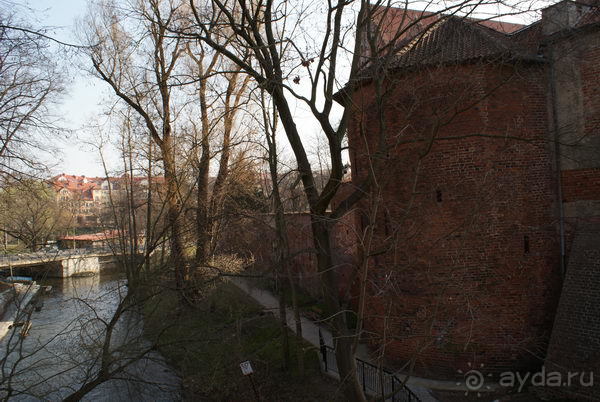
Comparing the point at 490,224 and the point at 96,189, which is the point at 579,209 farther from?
the point at 96,189

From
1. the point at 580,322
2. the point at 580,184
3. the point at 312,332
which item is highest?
the point at 580,184

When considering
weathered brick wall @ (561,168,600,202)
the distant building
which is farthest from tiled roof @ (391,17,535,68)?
the distant building

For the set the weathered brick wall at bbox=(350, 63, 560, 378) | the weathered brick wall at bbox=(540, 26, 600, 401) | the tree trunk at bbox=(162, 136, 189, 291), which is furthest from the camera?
the weathered brick wall at bbox=(350, 63, 560, 378)

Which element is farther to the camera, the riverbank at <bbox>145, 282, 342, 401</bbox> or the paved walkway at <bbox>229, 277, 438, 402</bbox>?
the riverbank at <bbox>145, 282, 342, 401</bbox>

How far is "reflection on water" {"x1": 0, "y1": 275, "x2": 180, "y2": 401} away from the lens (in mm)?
7418

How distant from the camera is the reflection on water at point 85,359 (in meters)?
7.42

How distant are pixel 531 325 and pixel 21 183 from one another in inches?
419

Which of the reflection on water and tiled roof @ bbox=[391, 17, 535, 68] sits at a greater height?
tiled roof @ bbox=[391, 17, 535, 68]

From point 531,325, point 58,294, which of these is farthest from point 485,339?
point 58,294

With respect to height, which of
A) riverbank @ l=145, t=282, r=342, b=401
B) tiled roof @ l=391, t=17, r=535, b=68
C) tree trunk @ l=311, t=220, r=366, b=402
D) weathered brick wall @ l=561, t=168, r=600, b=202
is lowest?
riverbank @ l=145, t=282, r=342, b=401

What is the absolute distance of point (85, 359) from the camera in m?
8.30

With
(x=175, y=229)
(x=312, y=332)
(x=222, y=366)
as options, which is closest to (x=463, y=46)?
(x=175, y=229)

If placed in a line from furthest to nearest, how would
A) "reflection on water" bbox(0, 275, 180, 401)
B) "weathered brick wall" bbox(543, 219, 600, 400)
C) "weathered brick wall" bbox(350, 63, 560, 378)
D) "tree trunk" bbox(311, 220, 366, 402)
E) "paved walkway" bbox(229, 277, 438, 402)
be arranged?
"weathered brick wall" bbox(350, 63, 560, 378) → "paved walkway" bbox(229, 277, 438, 402) → "weathered brick wall" bbox(543, 219, 600, 400) → "reflection on water" bbox(0, 275, 180, 401) → "tree trunk" bbox(311, 220, 366, 402)

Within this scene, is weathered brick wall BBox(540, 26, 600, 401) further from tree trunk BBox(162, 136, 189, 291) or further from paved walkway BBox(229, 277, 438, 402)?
tree trunk BBox(162, 136, 189, 291)
